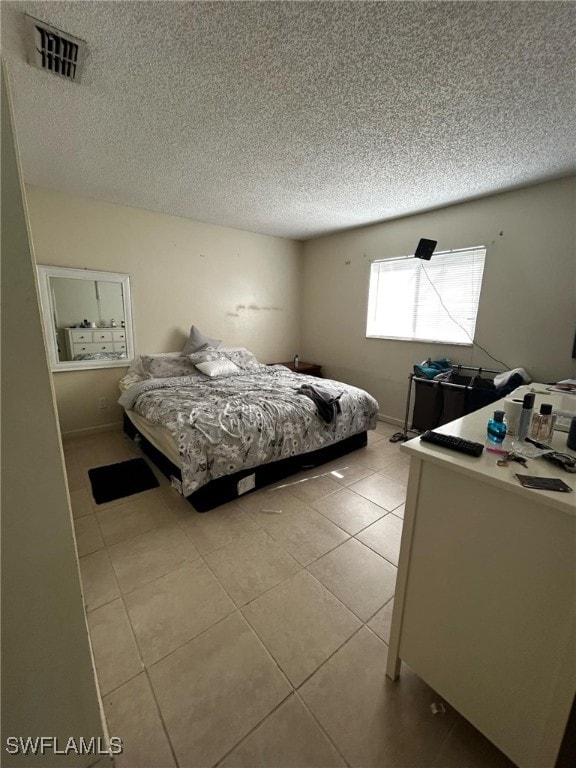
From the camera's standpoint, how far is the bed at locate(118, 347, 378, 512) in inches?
84.6

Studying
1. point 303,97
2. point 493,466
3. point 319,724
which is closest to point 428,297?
point 303,97

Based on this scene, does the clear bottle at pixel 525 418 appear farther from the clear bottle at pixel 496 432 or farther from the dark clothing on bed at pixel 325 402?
the dark clothing on bed at pixel 325 402

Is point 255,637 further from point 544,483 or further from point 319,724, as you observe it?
point 544,483

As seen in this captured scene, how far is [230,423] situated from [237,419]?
68mm

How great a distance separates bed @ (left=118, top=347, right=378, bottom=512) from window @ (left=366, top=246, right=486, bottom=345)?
127cm

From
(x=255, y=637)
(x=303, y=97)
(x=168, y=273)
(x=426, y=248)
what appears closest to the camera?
(x=255, y=637)

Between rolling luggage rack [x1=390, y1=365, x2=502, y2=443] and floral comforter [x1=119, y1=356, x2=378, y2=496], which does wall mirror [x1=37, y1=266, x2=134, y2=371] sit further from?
rolling luggage rack [x1=390, y1=365, x2=502, y2=443]

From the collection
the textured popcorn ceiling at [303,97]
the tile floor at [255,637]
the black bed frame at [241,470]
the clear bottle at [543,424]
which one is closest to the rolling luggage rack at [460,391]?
the black bed frame at [241,470]

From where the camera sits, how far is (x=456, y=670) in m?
1.00

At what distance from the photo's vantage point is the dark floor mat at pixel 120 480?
7.83ft

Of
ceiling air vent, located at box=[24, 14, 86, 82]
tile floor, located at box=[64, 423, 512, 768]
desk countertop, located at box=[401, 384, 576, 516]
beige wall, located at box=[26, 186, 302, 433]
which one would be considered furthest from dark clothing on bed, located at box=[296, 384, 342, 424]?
ceiling air vent, located at box=[24, 14, 86, 82]

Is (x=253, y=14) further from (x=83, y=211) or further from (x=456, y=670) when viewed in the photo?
(x=83, y=211)

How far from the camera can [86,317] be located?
3357mm

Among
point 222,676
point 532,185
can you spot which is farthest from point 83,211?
point 532,185
